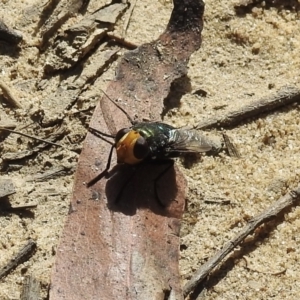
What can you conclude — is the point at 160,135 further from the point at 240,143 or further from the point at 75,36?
the point at 75,36

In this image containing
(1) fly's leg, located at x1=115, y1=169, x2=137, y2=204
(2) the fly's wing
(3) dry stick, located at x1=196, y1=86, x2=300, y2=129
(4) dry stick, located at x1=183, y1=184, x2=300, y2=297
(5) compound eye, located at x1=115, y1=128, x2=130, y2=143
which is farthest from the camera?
(3) dry stick, located at x1=196, y1=86, x2=300, y2=129

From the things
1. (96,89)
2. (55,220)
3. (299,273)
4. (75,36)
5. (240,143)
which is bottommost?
(299,273)

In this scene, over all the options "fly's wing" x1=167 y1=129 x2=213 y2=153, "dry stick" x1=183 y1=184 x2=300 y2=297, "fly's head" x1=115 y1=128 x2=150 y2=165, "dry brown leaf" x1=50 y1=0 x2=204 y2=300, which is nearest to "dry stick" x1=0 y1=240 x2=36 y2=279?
"dry brown leaf" x1=50 y1=0 x2=204 y2=300

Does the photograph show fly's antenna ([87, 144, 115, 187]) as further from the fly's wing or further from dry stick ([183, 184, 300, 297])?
dry stick ([183, 184, 300, 297])

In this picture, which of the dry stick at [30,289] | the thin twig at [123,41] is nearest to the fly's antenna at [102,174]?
the dry stick at [30,289]

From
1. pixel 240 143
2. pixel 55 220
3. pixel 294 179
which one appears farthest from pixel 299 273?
pixel 55 220

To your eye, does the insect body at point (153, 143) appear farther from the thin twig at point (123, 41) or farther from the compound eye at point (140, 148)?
the thin twig at point (123, 41)
